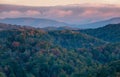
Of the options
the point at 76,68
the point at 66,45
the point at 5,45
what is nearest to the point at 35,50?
the point at 5,45

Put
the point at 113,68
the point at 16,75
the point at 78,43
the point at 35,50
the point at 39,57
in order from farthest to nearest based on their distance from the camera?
the point at 78,43, the point at 35,50, the point at 39,57, the point at 16,75, the point at 113,68

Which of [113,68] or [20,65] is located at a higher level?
[113,68]

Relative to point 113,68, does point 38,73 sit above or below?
below

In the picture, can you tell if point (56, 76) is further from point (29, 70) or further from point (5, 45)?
point (5, 45)

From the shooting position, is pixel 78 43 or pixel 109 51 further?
pixel 78 43

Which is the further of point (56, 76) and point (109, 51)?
point (109, 51)

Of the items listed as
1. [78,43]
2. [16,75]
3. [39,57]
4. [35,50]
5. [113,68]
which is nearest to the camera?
[113,68]

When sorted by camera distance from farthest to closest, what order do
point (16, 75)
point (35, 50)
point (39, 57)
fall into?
point (35, 50)
point (39, 57)
point (16, 75)

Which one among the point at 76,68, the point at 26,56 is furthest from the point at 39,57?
the point at 76,68

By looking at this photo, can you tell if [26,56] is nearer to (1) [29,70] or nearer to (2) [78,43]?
(1) [29,70]
